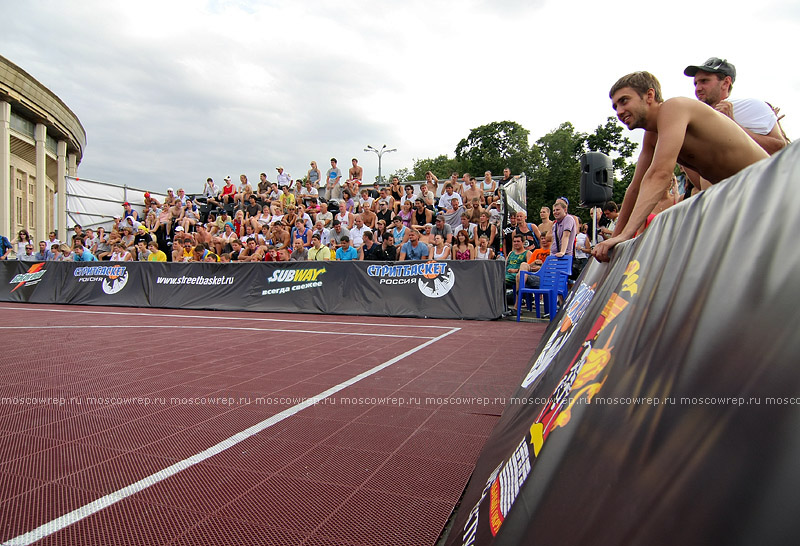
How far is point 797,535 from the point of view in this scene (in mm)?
656

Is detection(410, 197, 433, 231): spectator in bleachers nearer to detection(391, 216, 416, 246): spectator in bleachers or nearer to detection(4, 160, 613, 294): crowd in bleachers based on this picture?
detection(4, 160, 613, 294): crowd in bleachers

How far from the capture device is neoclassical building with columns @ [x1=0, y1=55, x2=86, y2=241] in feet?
96.2

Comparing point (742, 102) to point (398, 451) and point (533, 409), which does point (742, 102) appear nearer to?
point (533, 409)

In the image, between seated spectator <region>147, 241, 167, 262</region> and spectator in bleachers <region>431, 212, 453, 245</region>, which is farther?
seated spectator <region>147, 241, 167, 262</region>

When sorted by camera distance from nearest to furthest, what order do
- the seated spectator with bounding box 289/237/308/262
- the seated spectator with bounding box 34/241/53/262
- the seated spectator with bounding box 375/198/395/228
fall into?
1. the seated spectator with bounding box 289/237/308/262
2. the seated spectator with bounding box 375/198/395/228
3. the seated spectator with bounding box 34/241/53/262

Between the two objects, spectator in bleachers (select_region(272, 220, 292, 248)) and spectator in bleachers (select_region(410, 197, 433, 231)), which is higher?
spectator in bleachers (select_region(410, 197, 433, 231))

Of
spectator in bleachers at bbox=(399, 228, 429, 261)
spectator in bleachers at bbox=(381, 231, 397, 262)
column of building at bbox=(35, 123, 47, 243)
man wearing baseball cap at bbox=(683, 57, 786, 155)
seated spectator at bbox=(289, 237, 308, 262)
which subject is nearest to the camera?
man wearing baseball cap at bbox=(683, 57, 786, 155)

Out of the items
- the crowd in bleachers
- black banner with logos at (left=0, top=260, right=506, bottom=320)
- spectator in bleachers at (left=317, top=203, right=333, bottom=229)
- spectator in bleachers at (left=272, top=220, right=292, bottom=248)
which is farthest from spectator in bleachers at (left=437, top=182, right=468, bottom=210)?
spectator in bleachers at (left=272, top=220, right=292, bottom=248)

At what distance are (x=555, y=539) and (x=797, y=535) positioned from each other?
0.55 m

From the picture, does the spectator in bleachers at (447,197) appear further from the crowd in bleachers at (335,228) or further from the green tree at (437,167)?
the green tree at (437,167)

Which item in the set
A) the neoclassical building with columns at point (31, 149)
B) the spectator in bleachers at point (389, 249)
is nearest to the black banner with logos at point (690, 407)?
the spectator in bleachers at point (389, 249)

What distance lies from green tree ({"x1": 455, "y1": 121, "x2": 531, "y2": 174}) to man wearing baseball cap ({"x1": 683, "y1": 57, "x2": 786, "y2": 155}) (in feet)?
163

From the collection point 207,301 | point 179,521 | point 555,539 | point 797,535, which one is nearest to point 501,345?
point 179,521

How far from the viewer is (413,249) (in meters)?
11.3
